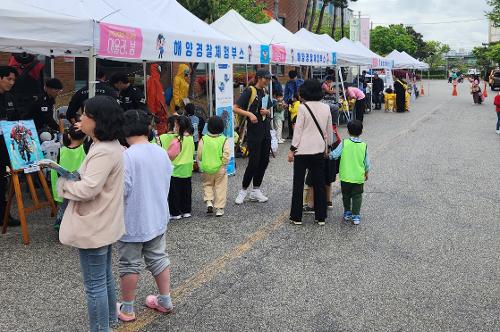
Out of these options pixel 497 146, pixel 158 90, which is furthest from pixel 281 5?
pixel 158 90

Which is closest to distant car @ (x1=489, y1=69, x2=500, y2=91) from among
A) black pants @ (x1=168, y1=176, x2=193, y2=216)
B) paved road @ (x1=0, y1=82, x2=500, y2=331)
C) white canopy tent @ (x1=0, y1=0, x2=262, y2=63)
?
paved road @ (x1=0, y1=82, x2=500, y2=331)

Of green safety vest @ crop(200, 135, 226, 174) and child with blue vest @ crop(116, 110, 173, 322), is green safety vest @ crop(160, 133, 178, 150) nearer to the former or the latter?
green safety vest @ crop(200, 135, 226, 174)

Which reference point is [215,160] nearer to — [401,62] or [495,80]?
[401,62]

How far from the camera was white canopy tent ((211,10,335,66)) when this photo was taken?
40.5ft

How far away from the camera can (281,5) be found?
33.4m

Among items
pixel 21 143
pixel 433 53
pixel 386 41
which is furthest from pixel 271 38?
pixel 433 53

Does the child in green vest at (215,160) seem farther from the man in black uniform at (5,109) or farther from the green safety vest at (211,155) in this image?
the man in black uniform at (5,109)

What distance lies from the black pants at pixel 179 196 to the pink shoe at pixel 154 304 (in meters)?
2.53

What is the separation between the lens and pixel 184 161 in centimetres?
650

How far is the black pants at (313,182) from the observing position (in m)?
6.15

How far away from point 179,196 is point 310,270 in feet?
7.65

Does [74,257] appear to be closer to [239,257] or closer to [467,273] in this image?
[239,257]

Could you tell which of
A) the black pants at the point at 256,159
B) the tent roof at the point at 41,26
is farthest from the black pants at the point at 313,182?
the tent roof at the point at 41,26

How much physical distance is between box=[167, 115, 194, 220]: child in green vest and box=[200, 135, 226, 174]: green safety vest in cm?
18
